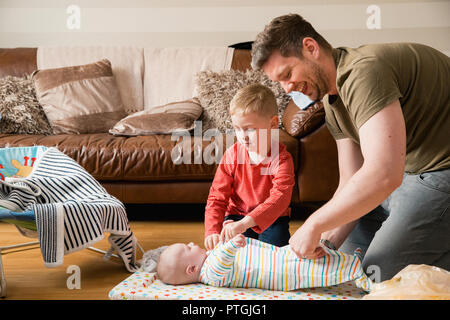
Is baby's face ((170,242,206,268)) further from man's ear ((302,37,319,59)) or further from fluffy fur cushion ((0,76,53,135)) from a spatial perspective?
fluffy fur cushion ((0,76,53,135))

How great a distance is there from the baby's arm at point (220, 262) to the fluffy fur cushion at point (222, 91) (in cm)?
146

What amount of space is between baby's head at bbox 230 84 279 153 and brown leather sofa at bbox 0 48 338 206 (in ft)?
2.69

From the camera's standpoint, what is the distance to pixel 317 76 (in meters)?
1.37

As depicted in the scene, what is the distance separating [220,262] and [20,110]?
2019mm

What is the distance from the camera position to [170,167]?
2.54 meters

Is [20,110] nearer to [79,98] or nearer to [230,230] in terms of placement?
[79,98]

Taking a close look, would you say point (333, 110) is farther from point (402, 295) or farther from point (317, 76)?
point (402, 295)

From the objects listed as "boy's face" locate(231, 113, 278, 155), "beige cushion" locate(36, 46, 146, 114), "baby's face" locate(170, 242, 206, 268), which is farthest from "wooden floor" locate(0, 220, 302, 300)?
"beige cushion" locate(36, 46, 146, 114)

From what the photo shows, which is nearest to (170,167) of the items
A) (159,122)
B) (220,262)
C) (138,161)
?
(138,161)

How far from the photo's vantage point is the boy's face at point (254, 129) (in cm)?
168

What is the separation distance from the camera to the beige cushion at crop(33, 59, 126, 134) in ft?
9.88
